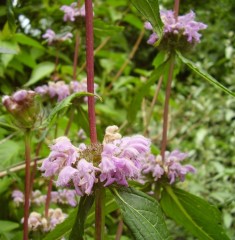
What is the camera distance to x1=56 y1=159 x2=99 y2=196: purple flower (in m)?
0.46

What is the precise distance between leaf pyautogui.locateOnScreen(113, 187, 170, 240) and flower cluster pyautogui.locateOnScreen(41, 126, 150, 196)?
0.02 m

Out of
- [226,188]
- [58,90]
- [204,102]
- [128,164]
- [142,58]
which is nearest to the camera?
[128,164]

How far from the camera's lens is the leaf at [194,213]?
0.66 m

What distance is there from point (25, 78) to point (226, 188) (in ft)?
→ 2.86

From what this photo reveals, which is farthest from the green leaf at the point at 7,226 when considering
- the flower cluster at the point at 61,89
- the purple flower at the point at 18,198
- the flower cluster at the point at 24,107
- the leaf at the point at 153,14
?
the leaf at the point at 153,14

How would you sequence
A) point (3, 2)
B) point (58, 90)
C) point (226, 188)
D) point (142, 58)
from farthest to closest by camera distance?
point (142, 58)
point (3, 2)
point (226, 188)
point (58, 90)

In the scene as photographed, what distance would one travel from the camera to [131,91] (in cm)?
198

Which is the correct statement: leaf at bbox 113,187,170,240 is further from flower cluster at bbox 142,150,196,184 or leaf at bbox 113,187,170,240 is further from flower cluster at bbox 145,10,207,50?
flower cluster at bbox 145,10,207,50

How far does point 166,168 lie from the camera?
2.49 feet

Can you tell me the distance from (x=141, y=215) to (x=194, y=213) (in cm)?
23

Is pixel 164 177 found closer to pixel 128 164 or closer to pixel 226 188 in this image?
pixel 128 164

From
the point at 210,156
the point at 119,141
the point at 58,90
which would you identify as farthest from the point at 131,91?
the point at 119,141

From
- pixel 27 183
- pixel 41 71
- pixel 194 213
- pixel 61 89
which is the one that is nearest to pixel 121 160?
pixel 27 183

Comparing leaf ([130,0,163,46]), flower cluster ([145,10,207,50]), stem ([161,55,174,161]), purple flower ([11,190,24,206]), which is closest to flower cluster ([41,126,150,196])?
leaf ([130,0,163,46])
